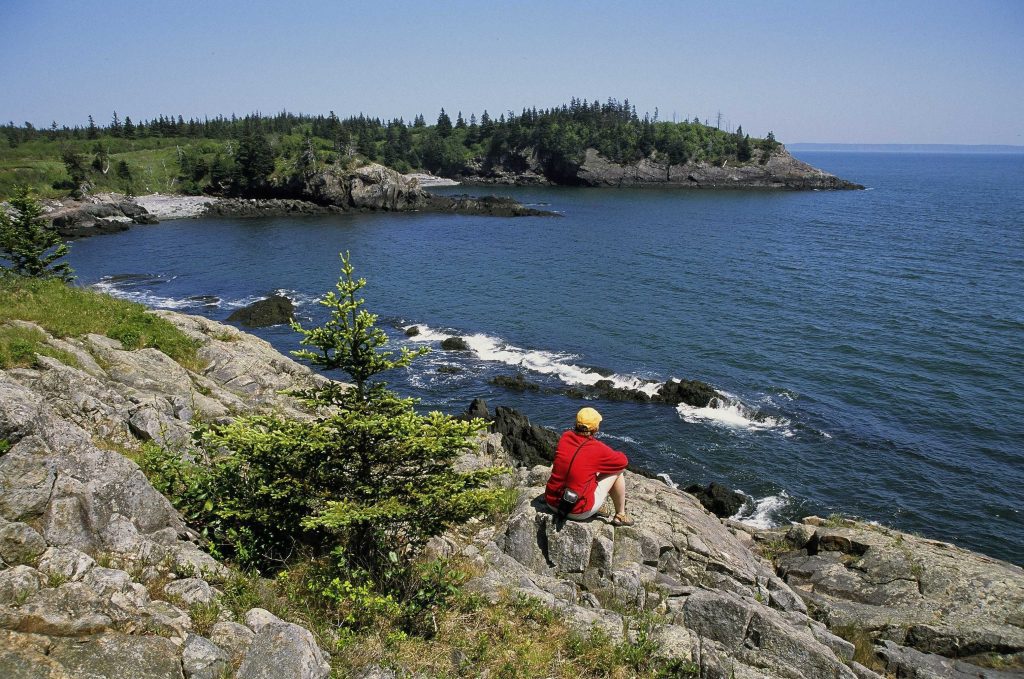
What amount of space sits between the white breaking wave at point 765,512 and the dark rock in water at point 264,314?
1366 inches

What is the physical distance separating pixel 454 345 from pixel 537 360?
6215mm

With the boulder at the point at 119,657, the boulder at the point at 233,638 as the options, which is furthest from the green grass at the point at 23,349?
the boulder at the point at 233,638

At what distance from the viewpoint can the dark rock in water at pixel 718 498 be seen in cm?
2347

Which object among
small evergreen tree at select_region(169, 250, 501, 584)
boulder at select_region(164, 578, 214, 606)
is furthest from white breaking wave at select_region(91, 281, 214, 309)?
boulder at select_region(164, 578, 214, 606)

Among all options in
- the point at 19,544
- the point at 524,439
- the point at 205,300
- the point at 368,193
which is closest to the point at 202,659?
the point at 19,544

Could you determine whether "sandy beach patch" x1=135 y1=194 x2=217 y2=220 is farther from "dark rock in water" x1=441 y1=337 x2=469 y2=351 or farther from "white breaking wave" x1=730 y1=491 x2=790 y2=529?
"white breaking wave" x1=730 y1=491 x2=790 y2=529

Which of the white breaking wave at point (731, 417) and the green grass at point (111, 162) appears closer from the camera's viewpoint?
the white breaking wave at point (731, 417)

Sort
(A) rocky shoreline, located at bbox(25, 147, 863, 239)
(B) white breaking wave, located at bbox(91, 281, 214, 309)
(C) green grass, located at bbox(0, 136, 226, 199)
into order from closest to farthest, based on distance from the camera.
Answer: (B) white breaking wave, located at bbox(91, 281, 214, 309)
(A) rocky shoreline, located at bbox(25, 147, 863, 239)
(C) green grass, located at bbox(0, 136, 226, 199)

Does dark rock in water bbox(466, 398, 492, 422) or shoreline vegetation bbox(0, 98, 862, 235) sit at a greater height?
shoreline vegetation bbox(0, 98, 862, 235)

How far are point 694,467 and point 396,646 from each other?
873 inches

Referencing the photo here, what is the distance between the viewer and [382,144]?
187 meters

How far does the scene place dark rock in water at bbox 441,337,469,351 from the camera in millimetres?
41312

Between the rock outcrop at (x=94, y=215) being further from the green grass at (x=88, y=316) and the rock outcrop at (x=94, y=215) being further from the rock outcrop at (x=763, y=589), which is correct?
the rock outcrop at (x=763, y=589)

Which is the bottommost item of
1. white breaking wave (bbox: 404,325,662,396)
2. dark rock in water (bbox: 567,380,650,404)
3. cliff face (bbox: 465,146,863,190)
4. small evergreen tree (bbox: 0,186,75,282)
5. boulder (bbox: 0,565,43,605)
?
dark rock in water (bbox: 567,380,650,404)
